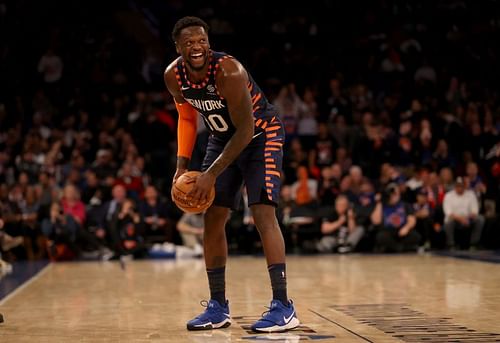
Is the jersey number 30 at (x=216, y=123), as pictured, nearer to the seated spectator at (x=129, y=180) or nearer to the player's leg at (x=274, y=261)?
the player's leg at (x=274, y=261)

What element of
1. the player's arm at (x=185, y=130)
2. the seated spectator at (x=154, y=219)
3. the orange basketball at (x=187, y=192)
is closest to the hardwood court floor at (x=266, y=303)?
the orange basketball at (x=187, y=192)

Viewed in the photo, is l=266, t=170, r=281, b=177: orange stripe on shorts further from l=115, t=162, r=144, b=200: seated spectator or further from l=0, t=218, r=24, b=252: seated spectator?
l=115, t=162, r=144, b=200: seated spectator

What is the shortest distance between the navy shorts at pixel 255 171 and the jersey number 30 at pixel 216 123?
0.39ft

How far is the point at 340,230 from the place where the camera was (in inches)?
518

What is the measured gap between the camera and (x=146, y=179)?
45.9 ft

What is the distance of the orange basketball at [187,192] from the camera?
4848mm

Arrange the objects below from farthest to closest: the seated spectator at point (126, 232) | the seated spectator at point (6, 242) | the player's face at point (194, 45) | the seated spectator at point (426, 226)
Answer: the seated spectator at point (426, 226), the seated spectator at point (126, 232), the seated spectator at point (6, 242), the player's face at point (194, 45)

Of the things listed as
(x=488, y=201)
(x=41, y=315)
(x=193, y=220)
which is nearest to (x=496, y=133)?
(x=488, y=201)

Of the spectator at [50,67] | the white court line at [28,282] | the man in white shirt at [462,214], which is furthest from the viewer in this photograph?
the spectator at [50,67]

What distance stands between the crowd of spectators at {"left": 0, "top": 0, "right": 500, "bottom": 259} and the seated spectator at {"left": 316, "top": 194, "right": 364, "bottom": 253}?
0.03 meters

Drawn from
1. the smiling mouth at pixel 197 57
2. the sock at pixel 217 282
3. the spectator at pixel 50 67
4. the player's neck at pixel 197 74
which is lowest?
the sock at pixel 217 282

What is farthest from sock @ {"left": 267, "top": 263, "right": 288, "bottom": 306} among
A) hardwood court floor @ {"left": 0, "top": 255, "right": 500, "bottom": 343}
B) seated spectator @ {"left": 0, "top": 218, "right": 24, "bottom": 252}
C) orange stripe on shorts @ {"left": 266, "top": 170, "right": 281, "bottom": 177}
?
seated spectator @ {"left": 0, "top": 218, "right": 24, "bottom": 252}

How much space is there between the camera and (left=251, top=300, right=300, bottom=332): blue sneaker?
16.1 ft

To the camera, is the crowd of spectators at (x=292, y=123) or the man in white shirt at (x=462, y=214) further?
the man in white shirt at (x=462, y=214)
